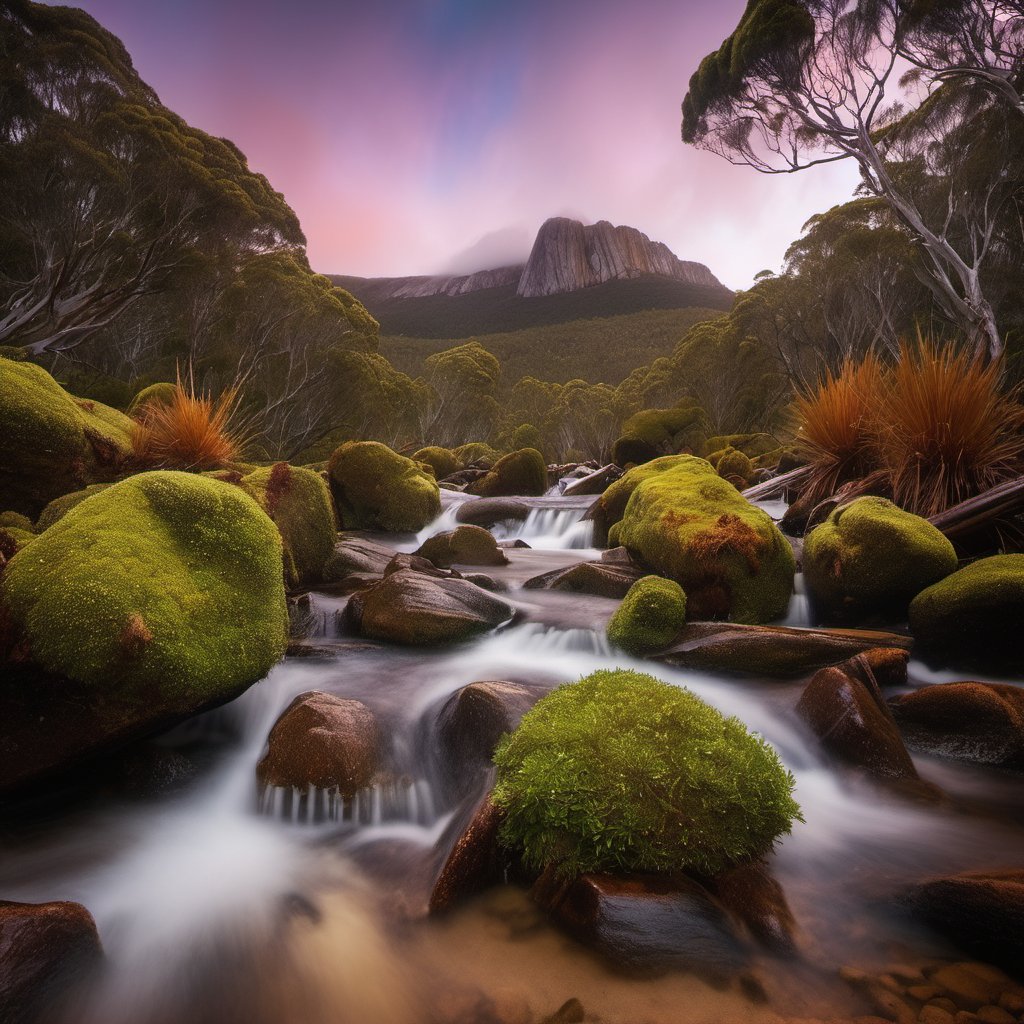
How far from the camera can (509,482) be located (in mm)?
18984

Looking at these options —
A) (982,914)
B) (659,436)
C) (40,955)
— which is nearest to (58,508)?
(40,955)

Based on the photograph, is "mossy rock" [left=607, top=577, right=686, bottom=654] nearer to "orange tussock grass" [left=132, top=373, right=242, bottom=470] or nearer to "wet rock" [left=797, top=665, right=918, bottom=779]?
"wet rock" [left=797, top=665, right=918, bottom=779]

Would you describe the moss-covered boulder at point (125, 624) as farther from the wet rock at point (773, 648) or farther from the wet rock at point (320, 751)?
the wet rock at point (773, 648)

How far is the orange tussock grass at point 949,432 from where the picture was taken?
5.98 m

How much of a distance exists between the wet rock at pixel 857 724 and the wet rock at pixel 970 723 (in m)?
0.22

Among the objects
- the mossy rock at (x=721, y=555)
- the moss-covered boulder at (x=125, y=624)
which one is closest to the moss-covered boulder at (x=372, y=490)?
the mossy rock at (x=721, y=555)

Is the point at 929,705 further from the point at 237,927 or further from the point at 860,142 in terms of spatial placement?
the point at 860,142

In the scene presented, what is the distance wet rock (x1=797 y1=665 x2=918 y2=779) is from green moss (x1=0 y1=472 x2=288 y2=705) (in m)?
3.44

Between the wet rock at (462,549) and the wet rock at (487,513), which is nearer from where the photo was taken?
the wet rock at (462,549)

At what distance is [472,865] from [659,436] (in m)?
26.2

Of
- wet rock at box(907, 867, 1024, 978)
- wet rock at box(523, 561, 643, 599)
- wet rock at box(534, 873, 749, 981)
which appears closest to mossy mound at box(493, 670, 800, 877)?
wet rock at box(534, 873, 749, 981)

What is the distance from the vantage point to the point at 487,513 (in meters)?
13.8

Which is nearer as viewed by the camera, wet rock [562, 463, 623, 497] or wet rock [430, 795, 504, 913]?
wet rock [430, 795, 504, 913]

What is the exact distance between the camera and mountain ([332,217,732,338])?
100562mm
